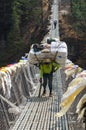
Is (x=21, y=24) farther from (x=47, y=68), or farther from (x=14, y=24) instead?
(x=47, y=68)

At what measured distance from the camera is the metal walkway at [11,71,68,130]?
7.57m

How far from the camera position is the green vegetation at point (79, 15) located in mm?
57781

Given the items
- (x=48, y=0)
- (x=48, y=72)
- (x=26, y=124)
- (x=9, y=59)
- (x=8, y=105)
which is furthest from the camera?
(x=48, y=0)

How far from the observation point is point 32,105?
10.3m

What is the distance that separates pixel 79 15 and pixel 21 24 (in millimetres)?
6912

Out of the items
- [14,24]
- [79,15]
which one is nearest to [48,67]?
[14,24]

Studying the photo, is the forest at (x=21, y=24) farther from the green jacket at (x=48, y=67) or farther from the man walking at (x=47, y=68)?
the green jacket at (x=48, y=67)

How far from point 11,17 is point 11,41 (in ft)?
9.02

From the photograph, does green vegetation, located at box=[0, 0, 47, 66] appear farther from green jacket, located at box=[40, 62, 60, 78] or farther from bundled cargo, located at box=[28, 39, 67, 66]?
green jacket, located at box=[40, 62, 60, 78]

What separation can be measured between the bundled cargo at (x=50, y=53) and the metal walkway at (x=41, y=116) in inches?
31.3

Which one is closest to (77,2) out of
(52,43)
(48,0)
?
(48,0)

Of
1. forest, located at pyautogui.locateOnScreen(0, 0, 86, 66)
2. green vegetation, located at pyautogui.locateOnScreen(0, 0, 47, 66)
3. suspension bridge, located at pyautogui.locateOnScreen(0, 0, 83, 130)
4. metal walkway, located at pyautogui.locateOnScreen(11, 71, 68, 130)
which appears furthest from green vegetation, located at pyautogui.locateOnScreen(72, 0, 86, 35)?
metal walkway, located at pyautogui.locateOnScreen(11, 71, 68, 130)

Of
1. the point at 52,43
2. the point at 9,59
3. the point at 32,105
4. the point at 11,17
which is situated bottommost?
the point at 9,59

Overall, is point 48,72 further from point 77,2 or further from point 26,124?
point 77,2
